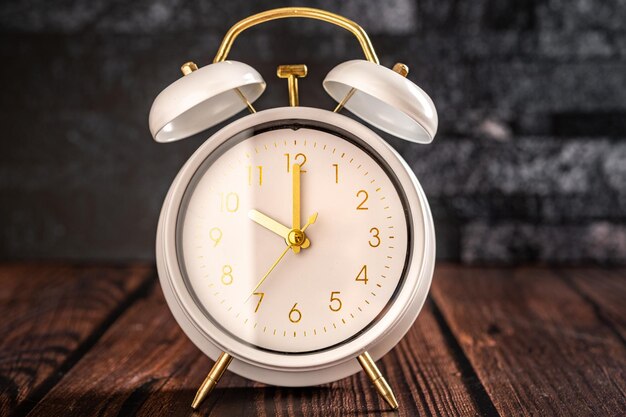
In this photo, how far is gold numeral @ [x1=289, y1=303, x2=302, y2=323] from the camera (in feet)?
3.30

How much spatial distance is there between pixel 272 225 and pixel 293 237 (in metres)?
0.03

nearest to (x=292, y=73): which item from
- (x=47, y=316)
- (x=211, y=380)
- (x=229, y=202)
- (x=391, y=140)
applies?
(x=229, y=202)

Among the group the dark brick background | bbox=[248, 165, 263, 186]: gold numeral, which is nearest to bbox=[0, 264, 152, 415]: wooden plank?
the dark brick background

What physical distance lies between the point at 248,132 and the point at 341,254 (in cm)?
20

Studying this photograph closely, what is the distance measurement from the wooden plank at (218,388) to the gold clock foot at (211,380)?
2cm

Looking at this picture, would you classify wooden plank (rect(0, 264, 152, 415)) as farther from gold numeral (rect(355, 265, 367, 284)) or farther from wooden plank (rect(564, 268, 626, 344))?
wooden plank (rect(564, 268, 626, 344))

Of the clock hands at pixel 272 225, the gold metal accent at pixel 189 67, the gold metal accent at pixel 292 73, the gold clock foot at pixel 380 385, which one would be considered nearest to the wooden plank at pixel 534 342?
the gold clock foot at pixel 380 385

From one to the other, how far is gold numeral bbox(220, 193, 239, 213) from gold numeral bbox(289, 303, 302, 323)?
150 millimetres

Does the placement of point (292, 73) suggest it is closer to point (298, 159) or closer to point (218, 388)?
point (298, 159)

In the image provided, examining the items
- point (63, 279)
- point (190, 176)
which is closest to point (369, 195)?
point (190, 176)

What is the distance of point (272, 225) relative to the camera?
100cm

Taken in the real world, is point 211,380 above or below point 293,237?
below

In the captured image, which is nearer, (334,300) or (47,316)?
(334,300)

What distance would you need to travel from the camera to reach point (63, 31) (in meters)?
2.04
